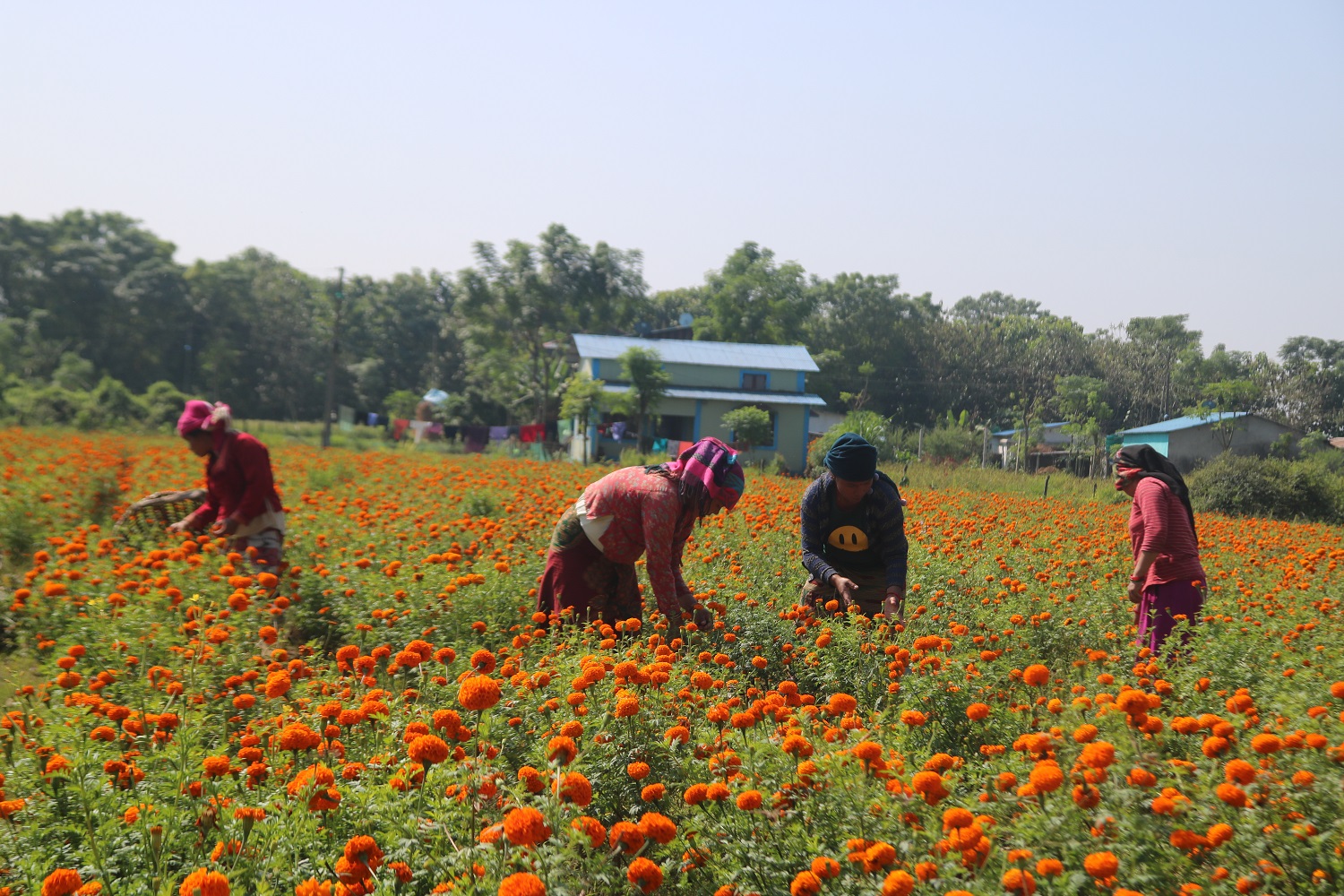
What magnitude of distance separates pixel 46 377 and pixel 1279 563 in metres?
51.1

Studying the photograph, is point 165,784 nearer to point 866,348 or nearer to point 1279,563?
point 1279,563

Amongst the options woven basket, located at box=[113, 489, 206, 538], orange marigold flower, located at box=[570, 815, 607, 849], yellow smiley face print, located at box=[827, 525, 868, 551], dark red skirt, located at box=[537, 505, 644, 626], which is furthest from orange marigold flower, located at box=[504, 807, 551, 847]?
woven basket, located at box=[113, 489, 206, 538]

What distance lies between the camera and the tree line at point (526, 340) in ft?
141

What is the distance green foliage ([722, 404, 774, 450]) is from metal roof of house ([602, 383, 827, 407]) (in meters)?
2.01

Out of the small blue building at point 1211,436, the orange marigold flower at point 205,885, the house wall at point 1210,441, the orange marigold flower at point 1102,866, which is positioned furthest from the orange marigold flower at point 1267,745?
the house wall at point 1210,441

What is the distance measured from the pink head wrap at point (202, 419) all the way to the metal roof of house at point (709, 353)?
28.4 m

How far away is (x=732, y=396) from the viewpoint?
33.1m

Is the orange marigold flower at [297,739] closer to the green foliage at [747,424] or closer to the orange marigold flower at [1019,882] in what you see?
the orange marigold flower at [1019,882]

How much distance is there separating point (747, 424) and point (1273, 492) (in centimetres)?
1631

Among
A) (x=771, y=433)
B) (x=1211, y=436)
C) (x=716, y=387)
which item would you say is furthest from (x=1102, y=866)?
(x=1211, y=436)

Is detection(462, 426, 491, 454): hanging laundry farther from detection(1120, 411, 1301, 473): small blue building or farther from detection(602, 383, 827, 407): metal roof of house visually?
detection(1120, 411, 1301, 473): small blue building

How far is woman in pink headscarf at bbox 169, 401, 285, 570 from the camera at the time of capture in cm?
526

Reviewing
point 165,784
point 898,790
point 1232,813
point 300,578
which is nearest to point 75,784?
point 165,784

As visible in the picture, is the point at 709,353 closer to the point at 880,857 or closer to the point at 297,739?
the point at 297,739
